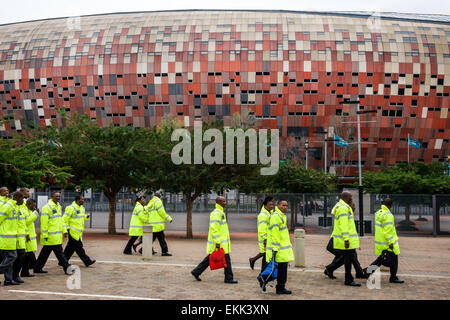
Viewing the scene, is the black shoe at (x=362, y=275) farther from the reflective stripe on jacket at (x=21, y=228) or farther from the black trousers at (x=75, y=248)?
the reflective stripe on jacket at (x=21, y=228)

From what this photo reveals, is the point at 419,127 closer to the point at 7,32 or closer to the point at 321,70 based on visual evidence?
the point at 321,70

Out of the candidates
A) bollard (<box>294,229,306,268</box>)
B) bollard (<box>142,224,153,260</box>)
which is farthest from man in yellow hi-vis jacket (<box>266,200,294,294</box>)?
bollard (<box>142,224,153,260</box>)

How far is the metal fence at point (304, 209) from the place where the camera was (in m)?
23.9

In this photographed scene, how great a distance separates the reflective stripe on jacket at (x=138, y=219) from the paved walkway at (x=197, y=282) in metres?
0.76

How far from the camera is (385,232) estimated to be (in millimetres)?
10070

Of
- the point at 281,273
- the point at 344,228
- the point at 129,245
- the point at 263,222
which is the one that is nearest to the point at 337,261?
the point at 344,228

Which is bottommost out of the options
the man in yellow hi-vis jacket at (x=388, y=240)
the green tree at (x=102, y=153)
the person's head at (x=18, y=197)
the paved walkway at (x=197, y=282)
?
the paved walkway at (x=197, y=282)

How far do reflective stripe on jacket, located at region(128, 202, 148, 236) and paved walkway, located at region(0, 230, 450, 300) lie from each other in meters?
0.76

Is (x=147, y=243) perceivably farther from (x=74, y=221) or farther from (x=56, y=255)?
(x=56, y=255)

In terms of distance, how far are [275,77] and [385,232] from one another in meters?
53.4

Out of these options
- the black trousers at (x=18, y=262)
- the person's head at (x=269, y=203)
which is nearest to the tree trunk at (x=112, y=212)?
the black trousers at (x=18, y=262)

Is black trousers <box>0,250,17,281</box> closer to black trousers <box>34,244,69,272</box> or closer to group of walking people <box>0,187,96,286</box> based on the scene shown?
group of walking people <box>0,187,96,286</box>

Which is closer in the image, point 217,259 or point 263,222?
point 217,259
